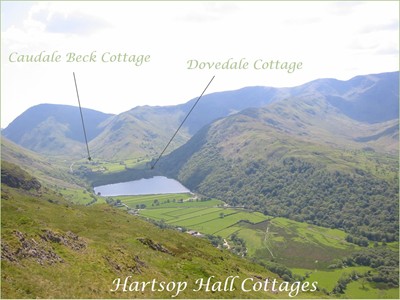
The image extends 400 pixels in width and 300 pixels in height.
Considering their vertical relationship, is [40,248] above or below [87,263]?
above

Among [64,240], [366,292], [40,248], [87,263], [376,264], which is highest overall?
[40,248]

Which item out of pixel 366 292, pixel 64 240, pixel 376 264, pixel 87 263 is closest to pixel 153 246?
pixel 64 240

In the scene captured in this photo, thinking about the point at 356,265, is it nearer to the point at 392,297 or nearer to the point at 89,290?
the point at 392,297

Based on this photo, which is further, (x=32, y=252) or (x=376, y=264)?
(x=376, y=264)

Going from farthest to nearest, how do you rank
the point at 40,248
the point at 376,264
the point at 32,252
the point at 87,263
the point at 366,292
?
the point at 376,264, the point at 366,292, the point at 87,263, the point at 40,248, the point at 32,252

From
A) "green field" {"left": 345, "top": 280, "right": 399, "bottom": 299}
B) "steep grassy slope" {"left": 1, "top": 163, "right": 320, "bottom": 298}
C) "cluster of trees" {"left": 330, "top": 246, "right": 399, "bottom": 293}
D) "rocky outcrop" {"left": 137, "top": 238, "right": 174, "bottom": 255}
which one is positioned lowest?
"green field" {"left": 345, "top": 280, "right": 399, "bottom": 299}

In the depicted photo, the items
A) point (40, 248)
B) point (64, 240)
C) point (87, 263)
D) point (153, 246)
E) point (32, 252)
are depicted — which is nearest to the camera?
point (32, 252)

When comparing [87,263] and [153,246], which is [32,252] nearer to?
[87,263]

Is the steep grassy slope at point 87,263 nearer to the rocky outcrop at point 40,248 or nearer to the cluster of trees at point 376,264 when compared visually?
the rocky outcrop at point 40,248

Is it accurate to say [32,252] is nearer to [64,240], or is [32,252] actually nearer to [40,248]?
[40,248]

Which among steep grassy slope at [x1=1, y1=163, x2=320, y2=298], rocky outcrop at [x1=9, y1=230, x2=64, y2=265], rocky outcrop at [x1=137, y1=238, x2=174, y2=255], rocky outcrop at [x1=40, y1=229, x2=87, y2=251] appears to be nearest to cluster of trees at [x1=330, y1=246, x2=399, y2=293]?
rocky outcrop at [x1=137, y1=238, x2=174, y2=255]

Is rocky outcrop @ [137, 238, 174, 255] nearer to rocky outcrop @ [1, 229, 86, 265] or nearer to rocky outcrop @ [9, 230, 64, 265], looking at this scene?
rocky outcrop @ [1, 229, 86, 265]

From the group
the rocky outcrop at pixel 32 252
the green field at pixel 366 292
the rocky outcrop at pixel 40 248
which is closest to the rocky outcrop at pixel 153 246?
the rocky outcrop at pixel 40 248

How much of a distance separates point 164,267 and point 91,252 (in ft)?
47.4
